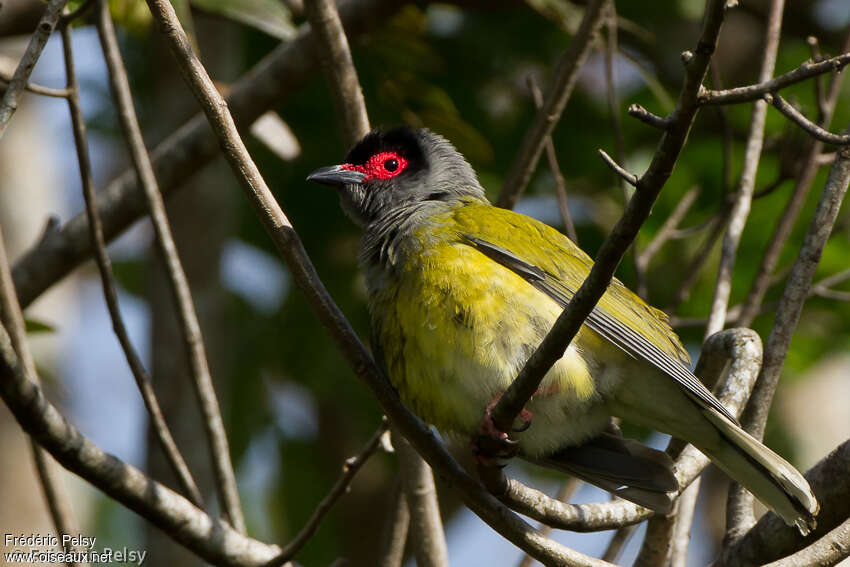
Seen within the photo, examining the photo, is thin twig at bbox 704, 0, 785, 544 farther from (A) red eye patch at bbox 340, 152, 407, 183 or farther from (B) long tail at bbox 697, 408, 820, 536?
(A) red eye patch at bbox 340, 152, 407, 183

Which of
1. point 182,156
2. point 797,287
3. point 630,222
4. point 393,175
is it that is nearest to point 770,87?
point 630,222

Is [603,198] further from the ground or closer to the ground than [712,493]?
further from the ground

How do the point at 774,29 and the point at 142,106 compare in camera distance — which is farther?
the point at 142,106

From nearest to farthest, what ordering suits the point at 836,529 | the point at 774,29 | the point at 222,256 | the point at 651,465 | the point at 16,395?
the point at 16,395
the point at 836,529
the point at 651,465
the point at 774,29
the point at 222,256

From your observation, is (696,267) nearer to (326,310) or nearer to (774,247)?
(774,247)

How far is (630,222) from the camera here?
1.95 meters

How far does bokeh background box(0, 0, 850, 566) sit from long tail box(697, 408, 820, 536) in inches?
60.2

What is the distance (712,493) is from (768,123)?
251 cm

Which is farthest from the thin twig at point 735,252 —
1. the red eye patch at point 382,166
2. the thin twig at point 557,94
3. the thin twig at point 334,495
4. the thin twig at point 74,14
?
the thin twig at point 74,14

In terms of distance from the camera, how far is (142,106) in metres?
6.14

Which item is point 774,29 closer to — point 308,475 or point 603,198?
point 603,198

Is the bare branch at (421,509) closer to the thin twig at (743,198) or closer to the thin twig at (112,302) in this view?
the thin twig at (112,302)

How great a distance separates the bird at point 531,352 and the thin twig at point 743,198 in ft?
0.64

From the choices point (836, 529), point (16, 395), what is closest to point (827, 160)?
point (836, 529)
